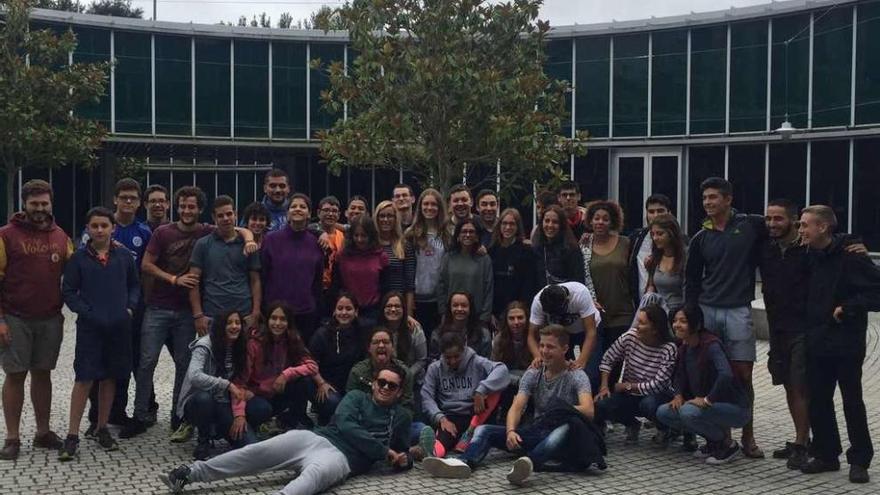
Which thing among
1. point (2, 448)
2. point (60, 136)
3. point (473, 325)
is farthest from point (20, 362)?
point (60, 136)

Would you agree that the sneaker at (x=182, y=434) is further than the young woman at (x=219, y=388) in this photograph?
Yes

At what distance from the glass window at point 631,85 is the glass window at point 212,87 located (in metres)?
11.7

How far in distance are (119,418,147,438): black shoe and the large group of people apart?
0.02m

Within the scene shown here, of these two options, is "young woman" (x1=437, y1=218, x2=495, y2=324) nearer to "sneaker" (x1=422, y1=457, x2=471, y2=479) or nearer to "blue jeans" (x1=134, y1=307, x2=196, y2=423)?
"sneaker" (x1=422, y1=457, x2=471, y2=479)

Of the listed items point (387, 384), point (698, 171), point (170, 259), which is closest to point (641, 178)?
point (698, 171)

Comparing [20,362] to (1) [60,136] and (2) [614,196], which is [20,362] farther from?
(2) [614,196]

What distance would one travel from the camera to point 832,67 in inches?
939

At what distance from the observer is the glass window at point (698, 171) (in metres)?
26.5

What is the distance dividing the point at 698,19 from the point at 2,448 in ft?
75.0

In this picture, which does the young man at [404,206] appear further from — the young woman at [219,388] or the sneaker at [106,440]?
the sneaker at [106,440]

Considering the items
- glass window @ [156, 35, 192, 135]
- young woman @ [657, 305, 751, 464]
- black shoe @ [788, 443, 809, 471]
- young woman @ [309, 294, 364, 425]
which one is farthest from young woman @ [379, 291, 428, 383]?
glass window @ [156, 35, 192, 135]

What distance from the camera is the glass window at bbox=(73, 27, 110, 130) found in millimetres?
28094

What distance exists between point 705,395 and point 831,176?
1821 centimetres

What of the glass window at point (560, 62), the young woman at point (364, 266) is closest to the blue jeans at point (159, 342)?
the young woman at point (364, 266)
